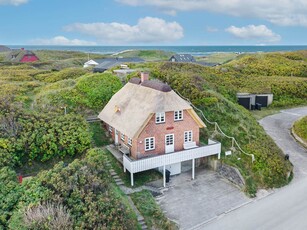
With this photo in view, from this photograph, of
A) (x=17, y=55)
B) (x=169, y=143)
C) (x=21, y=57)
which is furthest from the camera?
(x=17, y=55)

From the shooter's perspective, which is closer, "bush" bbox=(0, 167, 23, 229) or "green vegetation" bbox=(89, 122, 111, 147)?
"bush" bbox=(0, 167, 23, 229)

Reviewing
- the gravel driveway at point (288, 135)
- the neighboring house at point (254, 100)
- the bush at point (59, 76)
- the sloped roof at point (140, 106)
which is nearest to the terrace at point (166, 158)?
the sloped roof at point (140, 106)

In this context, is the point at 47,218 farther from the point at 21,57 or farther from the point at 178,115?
the point at 21,57

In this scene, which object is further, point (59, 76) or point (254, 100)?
point (254, 100)

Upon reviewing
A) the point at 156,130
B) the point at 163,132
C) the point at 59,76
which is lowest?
the point at 163,132

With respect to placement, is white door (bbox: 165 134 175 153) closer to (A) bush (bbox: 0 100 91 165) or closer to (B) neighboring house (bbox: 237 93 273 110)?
(A) bush (bbox: 0 100 91 165)

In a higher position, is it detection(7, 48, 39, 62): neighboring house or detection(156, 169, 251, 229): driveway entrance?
detection(7, 48, 39, 62): neighboring house

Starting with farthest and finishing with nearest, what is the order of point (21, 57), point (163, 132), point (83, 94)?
point (21, 57) → point (83, 94) → point (163, 132)

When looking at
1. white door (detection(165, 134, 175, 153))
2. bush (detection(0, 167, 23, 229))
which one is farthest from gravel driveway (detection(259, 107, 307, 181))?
bush (detection(0, 167, 23, 229))

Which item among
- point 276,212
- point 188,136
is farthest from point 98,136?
point 276,212

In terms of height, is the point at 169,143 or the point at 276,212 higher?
the point at 169,143
